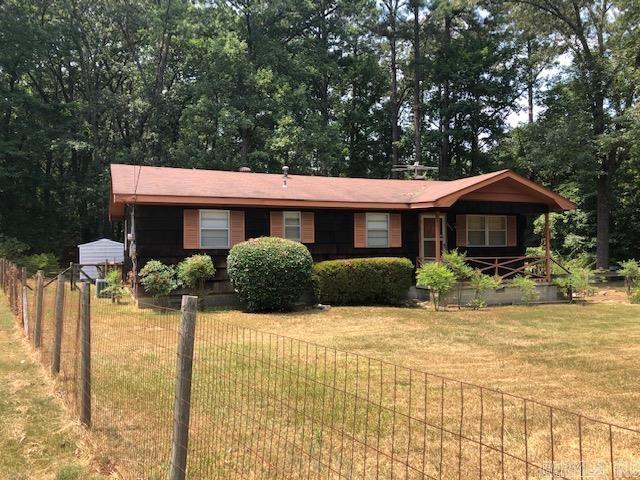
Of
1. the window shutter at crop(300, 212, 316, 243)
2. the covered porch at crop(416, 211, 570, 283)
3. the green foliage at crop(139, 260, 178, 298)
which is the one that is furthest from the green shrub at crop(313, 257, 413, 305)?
the green foliage at crop(139, 260, 178, 298)

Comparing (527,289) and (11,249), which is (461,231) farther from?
(11,249)

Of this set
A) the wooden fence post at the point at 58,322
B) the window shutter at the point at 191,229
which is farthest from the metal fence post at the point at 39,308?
the window shutter at the point at 191,229

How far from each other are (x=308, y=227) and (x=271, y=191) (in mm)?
1619

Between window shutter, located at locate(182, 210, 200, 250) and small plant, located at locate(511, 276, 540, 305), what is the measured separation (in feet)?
31.5

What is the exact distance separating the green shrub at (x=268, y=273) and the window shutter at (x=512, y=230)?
9.11m

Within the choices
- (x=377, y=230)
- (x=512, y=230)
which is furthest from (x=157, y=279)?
(x=512, y=230)

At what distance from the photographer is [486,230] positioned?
18.8m

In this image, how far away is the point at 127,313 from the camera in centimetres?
1267

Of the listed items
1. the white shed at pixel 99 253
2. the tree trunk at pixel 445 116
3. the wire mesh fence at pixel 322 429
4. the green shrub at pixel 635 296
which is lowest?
the wire mesh fence at pixel 322 429

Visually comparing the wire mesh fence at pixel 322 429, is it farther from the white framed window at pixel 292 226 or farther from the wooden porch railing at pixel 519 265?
the wooden porch railing at pixel 519 265

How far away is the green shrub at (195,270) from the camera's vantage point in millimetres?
13680

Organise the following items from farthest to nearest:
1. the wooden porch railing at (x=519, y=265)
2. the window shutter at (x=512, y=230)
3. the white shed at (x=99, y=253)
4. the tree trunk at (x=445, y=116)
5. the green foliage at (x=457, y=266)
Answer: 1. the tree trunk at (x=445, y=116)
2. the white shed at (x=99, y=253)
3. the window shutter at (x=512, y=230)
4. the wooden porch railing at (x=519, y=265)
5. the green foliage at (x=457, y=266)

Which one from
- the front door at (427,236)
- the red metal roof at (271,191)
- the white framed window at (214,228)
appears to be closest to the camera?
the red metal roof at (271,191)

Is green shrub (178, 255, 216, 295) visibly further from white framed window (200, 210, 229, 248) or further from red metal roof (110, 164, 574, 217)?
red metal roof (110, 164, 574, 217)
